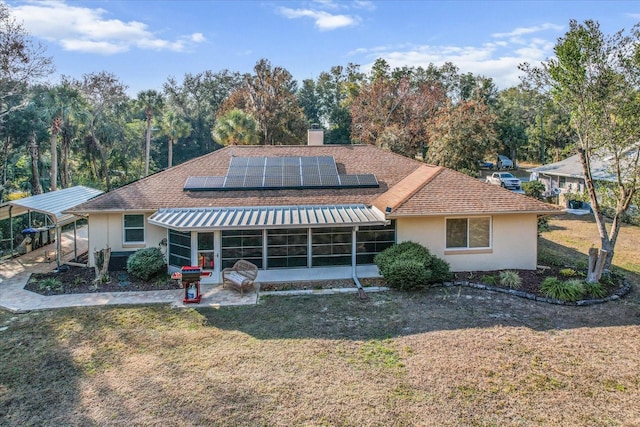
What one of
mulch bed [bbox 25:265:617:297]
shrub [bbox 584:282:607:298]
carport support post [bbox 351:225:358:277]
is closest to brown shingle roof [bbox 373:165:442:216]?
carport support post [bbox 351:225:358:277]

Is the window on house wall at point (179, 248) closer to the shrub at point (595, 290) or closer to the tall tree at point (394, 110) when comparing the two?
the shrub at point (595, 290)

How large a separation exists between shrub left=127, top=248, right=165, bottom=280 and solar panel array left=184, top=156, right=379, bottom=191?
143 inches

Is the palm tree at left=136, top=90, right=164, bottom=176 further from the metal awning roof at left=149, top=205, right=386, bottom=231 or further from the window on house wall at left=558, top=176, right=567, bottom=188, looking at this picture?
the window on house wall at left=558, top=176, right=567, bottom=188

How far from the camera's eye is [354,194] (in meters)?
19.9

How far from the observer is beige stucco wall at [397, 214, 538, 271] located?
59.7ft

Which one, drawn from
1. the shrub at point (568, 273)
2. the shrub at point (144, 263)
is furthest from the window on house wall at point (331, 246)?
the shrub at point (568, 273)

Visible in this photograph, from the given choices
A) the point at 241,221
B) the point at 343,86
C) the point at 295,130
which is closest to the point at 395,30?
the point at 241,221

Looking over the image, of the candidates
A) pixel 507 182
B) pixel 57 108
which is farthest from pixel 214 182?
pixel 507 182

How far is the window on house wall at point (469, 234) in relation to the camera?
1833 cm

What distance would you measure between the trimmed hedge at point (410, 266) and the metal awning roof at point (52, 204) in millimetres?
14270

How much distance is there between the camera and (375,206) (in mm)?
18703

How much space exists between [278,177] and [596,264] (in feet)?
47.1

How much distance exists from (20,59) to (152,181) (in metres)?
13.4

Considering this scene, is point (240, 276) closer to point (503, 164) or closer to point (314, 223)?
point (314, 223)
